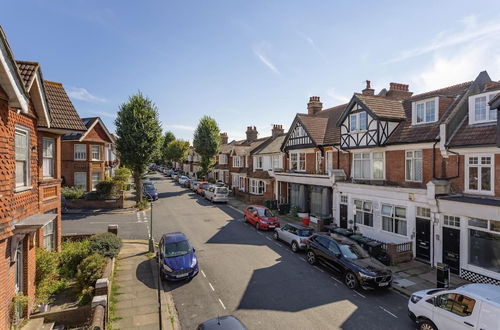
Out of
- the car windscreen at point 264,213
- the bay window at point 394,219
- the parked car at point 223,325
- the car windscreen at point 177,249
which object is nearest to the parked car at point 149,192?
the car windscreen at point 264,213

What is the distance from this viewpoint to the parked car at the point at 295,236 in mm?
17750

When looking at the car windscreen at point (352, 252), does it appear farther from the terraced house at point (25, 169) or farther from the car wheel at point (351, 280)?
the terraced house at point (25, 169)

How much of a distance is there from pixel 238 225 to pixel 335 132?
1138 cm

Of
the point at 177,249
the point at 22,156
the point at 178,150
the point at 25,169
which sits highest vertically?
the point at 178,150

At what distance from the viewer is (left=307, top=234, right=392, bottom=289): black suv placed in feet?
41.1

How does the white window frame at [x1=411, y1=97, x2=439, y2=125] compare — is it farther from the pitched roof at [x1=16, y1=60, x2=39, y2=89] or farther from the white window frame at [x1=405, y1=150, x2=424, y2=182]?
the pitched roof at [x1=16, y1=60, x2=39, y2=89]

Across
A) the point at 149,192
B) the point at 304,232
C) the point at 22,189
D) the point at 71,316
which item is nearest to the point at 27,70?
the point at 22,189

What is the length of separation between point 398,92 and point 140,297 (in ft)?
76.0

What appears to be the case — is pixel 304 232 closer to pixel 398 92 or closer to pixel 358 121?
pixel 358 121

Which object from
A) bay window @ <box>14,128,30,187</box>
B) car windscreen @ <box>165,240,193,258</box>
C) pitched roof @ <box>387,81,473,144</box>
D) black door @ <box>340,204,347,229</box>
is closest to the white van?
car windscreen @ <box>165,240,193,258</box>

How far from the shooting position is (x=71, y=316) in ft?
33.3

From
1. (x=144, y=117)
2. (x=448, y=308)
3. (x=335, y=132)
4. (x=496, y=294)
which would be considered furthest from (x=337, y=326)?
(x=144, y=117)

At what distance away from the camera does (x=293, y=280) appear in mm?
13875

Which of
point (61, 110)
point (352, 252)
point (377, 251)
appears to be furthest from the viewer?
point (377, 251)
